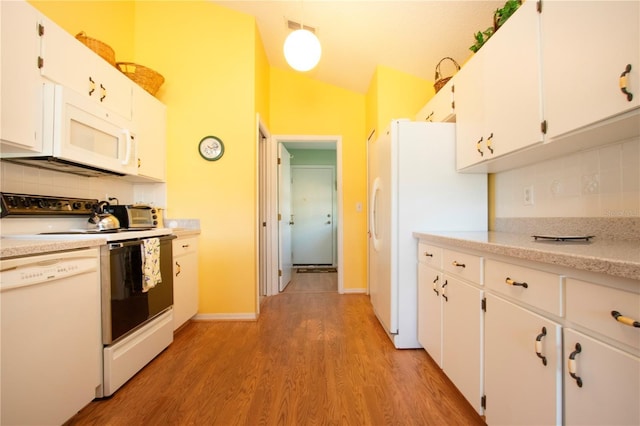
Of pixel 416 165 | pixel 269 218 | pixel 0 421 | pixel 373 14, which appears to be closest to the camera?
pixel 0 421

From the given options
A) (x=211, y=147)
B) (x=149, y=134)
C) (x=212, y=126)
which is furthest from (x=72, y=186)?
(x=212, y=126)

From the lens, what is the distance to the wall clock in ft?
8.55

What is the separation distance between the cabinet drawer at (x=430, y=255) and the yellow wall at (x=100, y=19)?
2967 millimetres

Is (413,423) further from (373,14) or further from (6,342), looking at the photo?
(373,14)

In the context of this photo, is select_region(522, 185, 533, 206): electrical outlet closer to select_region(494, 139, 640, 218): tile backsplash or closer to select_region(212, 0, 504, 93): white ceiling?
select_region(494, 139, 640, 218): tile backsplash

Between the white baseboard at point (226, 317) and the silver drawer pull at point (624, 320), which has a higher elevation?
the silver drawer pull at point (624, 320)

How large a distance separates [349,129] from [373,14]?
57.0 inches

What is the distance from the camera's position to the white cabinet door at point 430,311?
63.8 inches

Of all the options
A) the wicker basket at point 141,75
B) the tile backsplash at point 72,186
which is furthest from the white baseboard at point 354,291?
the wicker basket at point 141,75

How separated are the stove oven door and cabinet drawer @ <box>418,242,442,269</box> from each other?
1882 millimetres

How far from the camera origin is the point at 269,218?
344 centimetres

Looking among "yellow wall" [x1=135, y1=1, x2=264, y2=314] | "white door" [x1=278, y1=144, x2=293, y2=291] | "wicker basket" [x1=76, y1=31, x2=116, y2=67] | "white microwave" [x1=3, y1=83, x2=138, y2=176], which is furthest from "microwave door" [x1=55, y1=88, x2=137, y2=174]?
"white door" [x1=278, y1=144, x2=293, y2=291]

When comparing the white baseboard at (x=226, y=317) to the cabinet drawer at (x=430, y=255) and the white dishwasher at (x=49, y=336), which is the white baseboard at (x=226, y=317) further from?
the cabinet drawer at (x=430, y=255)

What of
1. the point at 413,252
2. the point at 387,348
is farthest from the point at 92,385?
the point at 413,252
